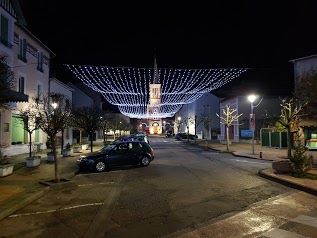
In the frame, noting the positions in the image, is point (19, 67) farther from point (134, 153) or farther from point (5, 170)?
point (134, 153)

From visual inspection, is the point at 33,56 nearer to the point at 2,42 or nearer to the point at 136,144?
the point at 2,42

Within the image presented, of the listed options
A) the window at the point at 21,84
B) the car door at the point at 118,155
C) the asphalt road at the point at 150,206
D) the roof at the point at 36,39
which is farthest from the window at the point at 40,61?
the asphalt road at the point at 150,206

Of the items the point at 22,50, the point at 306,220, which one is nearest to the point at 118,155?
the point at 306,220

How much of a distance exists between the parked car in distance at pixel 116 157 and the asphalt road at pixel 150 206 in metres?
2.26

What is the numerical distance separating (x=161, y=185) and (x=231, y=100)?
3473 cm

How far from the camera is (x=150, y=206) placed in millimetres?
8211

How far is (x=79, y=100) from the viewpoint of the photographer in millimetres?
51781

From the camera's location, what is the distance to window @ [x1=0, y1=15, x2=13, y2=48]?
18.6 meters

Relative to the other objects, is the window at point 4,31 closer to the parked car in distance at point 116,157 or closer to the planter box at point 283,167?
the parked car in distance at point 116,157

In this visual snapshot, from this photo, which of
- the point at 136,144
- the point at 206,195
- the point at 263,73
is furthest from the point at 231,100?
the point at 206,195

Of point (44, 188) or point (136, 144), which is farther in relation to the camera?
point (136, 144)

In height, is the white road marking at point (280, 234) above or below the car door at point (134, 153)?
below

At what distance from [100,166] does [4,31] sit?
11023mm

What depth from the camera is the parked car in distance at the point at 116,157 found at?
1527 cm
